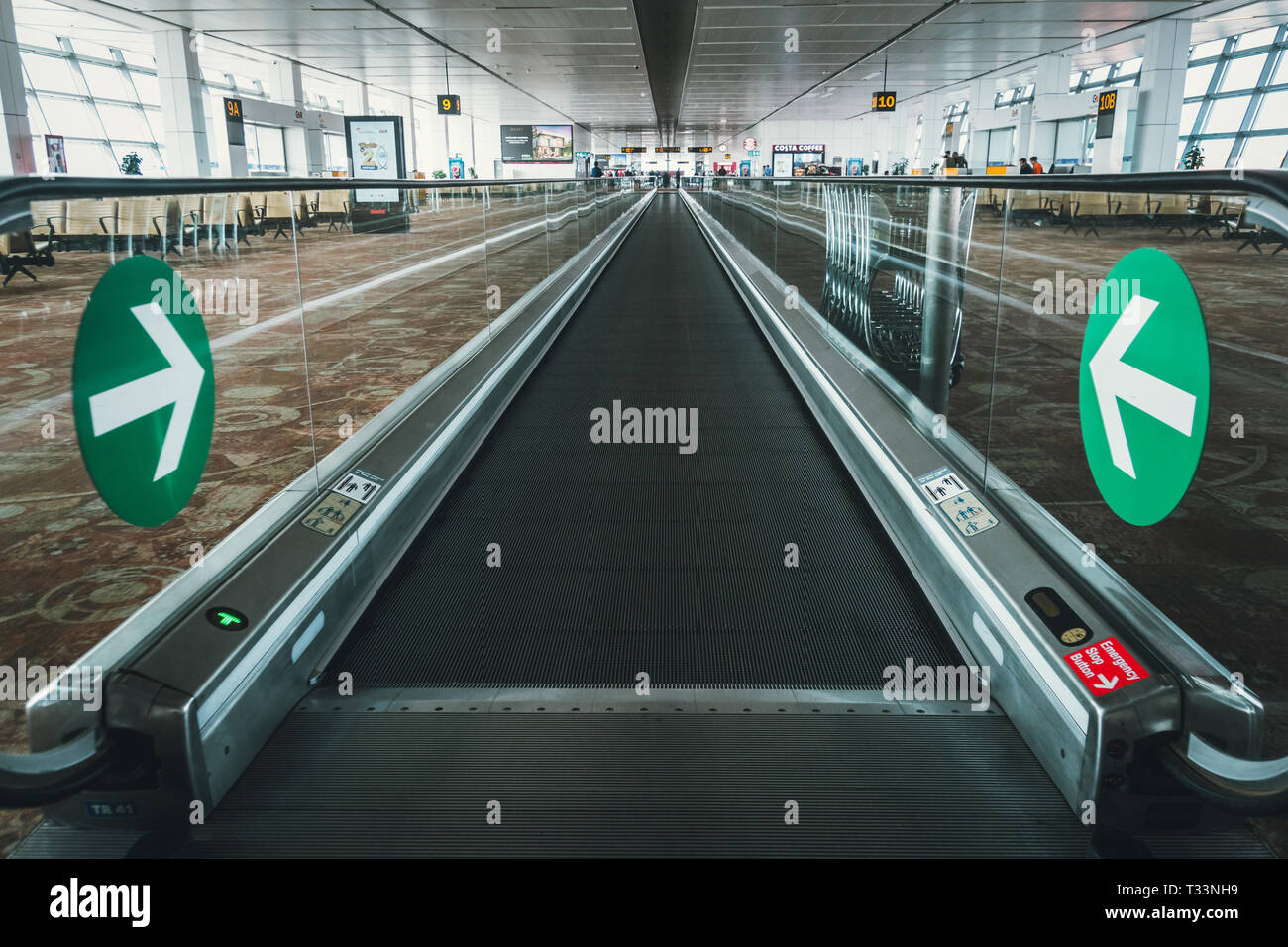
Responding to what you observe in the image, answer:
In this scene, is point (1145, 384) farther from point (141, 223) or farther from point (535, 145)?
point (535, 145)

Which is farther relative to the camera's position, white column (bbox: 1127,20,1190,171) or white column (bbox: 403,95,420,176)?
white column (bbox: 403,95,420,176)

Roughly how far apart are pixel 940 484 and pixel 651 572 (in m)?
1.22

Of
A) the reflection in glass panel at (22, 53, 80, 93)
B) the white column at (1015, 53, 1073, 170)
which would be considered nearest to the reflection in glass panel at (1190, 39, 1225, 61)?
the white column at (1015, 53, 1073, 170)

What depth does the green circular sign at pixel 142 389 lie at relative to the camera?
2037 mm

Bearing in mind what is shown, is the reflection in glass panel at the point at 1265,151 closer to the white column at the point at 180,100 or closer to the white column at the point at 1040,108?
the white column at the point at 1040,108

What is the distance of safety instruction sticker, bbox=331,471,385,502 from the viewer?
11.6 feet

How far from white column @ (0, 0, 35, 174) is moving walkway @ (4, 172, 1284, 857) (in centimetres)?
1408

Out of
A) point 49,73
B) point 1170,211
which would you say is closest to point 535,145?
point 49,73

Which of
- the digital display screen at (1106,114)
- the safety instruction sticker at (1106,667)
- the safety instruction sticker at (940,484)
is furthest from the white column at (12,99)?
the digital display screen at (1106,114)

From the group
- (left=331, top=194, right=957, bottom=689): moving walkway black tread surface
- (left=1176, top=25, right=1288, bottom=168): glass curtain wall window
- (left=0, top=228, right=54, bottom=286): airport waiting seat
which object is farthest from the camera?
(left=1176, top=25, right=1288, bottom=168): glass curtain wall window

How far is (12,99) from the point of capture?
1416cm

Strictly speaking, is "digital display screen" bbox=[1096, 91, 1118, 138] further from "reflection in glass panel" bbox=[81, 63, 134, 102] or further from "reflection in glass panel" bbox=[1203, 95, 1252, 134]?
"reflection in glass panel" bbox=[81, 63, 134, 102]

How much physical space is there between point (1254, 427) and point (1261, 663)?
11.5 ft

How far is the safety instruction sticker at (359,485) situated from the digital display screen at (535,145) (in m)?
40.4
